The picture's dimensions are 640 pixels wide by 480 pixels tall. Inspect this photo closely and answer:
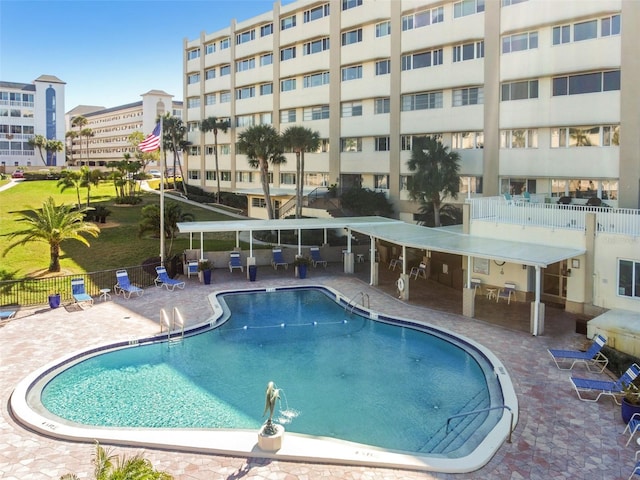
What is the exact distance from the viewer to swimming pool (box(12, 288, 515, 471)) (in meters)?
11.8

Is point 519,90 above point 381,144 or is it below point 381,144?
above

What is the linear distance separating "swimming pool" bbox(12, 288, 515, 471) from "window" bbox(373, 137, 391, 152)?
24.2 metres

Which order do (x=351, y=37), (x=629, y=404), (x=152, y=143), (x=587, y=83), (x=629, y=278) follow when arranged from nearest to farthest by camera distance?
(x=629, y=404) < (x=629, y=278) < (x=152, y=143) < (x=587, y=83) < (x=351, y=37)

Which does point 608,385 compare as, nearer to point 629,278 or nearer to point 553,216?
point 629,278

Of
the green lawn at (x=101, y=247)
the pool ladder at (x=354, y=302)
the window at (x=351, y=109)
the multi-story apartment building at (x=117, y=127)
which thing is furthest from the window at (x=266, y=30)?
the multi-story apartment building at (x=117, y=127)

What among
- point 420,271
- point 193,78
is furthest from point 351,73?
point 193,78

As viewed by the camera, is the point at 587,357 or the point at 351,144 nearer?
the point at 587,357

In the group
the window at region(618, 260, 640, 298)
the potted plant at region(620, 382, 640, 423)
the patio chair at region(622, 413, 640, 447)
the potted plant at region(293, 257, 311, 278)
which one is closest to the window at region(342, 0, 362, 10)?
the potted plant at region(293, 257, 311, 278)

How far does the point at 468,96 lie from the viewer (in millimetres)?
36312

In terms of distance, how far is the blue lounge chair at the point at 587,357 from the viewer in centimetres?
1478

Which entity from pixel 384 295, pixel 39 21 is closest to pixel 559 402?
pixel 384 295

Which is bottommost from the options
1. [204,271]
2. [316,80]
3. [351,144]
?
[204,271]

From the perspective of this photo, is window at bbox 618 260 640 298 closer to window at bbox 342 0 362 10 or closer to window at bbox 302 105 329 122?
window at bbox 302 105 329 122

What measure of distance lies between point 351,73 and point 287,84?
855cm
